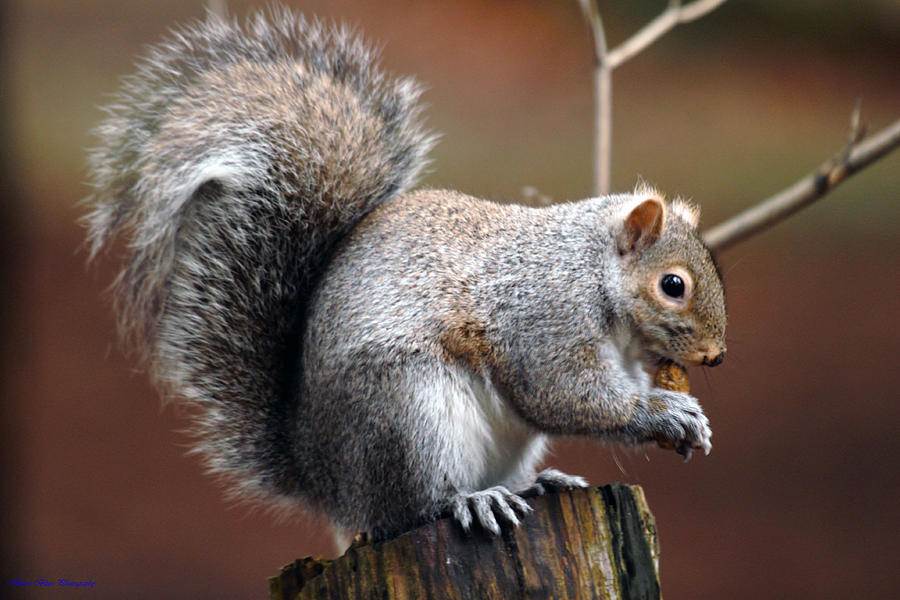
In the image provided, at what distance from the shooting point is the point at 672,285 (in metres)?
1.97

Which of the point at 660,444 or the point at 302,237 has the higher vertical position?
the point at 302,237

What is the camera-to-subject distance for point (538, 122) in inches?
183

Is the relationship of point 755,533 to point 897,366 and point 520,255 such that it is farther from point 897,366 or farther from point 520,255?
point 520,255

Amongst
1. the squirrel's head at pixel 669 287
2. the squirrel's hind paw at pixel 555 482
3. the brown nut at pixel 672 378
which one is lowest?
the squirrel's hind paw at pixel 555 482

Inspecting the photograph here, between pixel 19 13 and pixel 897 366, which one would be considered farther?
pixel 897 366

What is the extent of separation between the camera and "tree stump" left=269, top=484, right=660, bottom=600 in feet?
5.24

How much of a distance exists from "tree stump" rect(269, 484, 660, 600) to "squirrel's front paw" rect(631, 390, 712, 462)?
0.26 metres

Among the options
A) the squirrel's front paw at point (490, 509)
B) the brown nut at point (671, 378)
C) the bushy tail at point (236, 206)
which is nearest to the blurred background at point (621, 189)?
the bushy tail at point (236, 206)

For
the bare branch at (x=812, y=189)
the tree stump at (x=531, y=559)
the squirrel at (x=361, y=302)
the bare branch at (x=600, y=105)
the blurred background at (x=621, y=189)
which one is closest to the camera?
the tree stump at (x=531, y=559)

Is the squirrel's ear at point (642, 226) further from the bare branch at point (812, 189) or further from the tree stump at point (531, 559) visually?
the tree stump at point (531, 559)

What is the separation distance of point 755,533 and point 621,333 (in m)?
2.79

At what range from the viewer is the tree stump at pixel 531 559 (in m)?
1.60

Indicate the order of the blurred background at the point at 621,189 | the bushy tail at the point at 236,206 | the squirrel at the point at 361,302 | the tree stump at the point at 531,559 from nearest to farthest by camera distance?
the tree stump at the point at 531,559, the squirrel at the point at 361,302, the bushy tail at the point at 236,206, the blurred background at the point at 621,189

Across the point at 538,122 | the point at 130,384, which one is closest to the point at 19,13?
the point at 130,384
